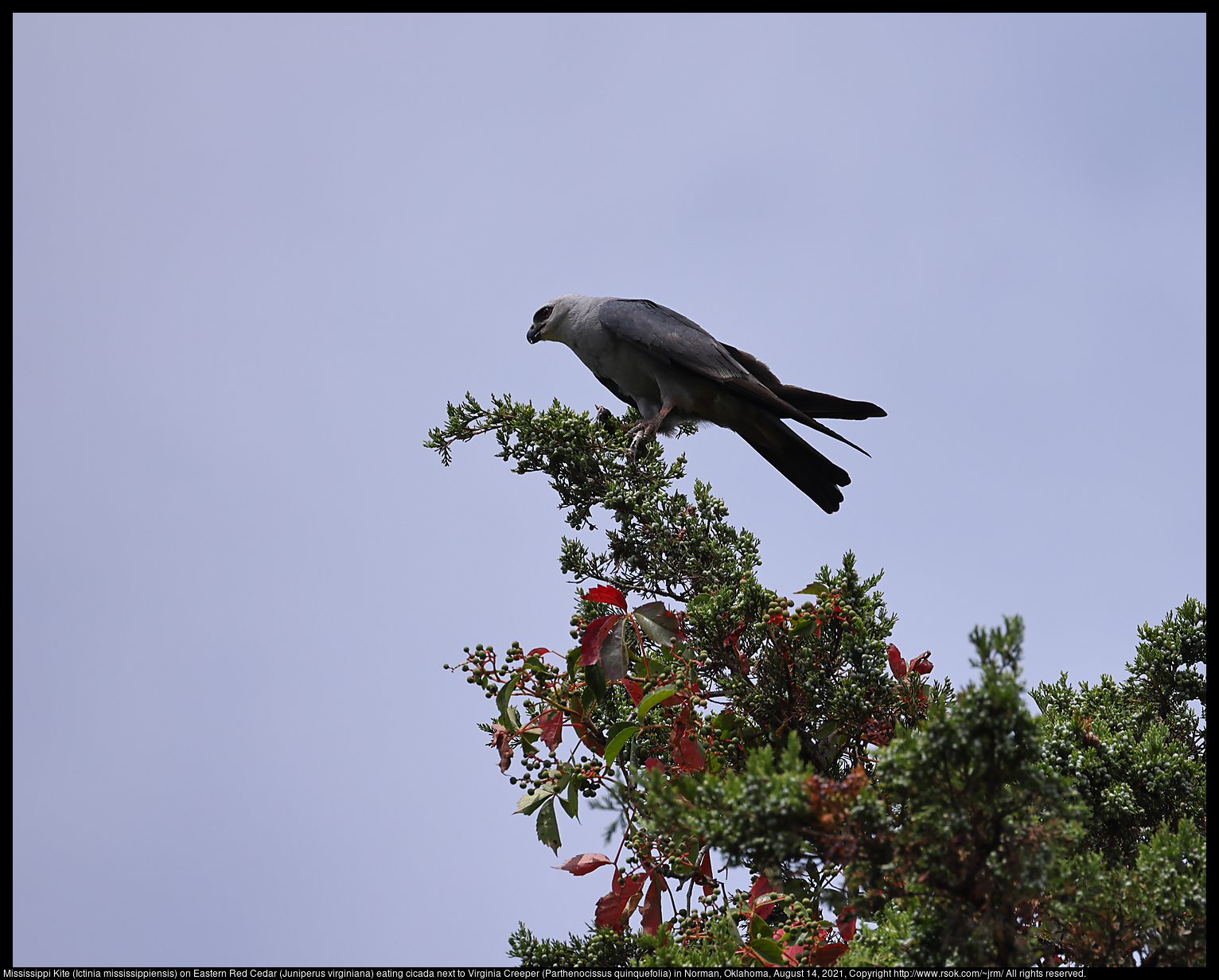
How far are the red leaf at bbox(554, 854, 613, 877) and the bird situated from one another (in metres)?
2.45

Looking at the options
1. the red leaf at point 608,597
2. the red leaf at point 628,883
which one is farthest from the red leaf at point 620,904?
the red leaf at point 608,597

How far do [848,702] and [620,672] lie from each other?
2.77 ft

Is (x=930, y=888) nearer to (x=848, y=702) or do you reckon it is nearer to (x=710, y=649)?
(x=848, y=702)

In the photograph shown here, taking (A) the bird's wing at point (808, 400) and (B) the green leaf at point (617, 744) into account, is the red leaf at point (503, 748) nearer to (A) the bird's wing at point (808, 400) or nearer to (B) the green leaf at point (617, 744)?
(B) the green leaf at point (617, 744)

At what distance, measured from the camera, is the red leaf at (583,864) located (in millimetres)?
3002

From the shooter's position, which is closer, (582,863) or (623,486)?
(582,863)

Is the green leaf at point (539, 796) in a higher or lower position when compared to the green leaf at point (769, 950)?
higher

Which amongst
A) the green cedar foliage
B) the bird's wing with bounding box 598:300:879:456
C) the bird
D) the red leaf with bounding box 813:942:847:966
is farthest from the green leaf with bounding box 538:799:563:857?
the bird's wing with bounding box 598:300:879:456

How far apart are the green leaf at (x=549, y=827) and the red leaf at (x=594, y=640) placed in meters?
0.52

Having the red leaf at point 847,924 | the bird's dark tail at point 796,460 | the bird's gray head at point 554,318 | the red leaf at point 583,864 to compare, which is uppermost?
the bird's gray head at point 554,318

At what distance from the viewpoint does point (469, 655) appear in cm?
306

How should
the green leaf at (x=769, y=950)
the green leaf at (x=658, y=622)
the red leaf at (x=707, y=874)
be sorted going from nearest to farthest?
1. the green leaf at (x=769, y=950)
2. the red leaf at (x=707, y=874)
3. the green leaf at (x=658, y=622)
